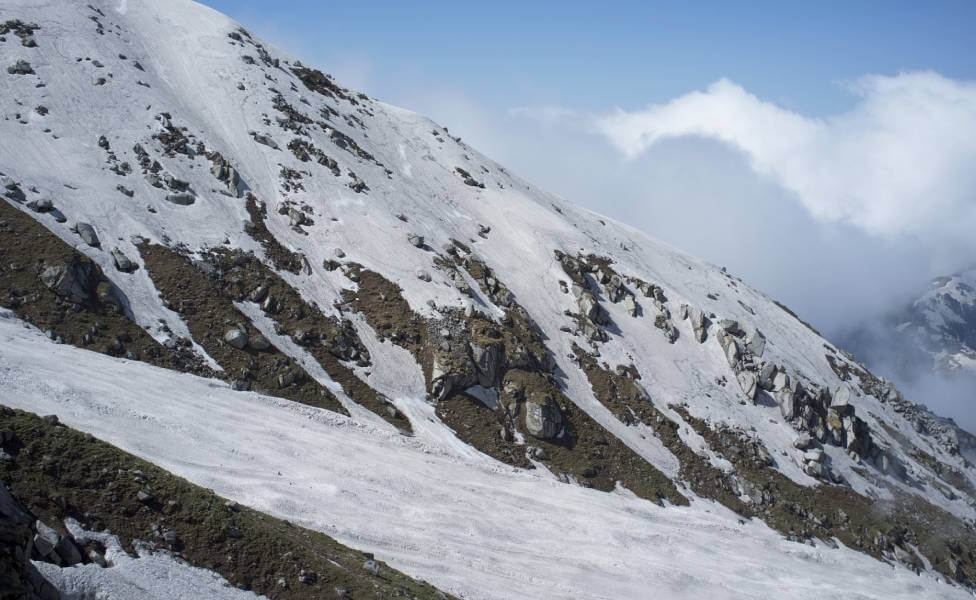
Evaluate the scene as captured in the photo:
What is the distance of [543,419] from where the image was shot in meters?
63.1

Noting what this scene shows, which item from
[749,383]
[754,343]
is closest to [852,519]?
[749,383]

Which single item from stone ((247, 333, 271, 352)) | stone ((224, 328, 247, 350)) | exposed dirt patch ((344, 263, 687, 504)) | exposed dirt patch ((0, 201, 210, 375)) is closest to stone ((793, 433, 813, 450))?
exposed dirt patch ((344, 263, 687, 504))

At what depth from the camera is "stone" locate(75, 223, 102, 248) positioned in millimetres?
58438

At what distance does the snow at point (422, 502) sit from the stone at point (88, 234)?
1157 centimetres

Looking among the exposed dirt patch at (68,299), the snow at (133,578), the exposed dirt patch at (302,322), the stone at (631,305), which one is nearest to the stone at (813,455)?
the stone at (631,305)

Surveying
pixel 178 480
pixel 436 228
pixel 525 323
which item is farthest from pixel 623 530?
pixel 436 228

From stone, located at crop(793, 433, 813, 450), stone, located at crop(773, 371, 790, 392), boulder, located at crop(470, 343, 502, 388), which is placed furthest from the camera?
stone, located at crop(773, 371, 790, 392)

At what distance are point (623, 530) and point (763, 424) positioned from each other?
32.4 meters

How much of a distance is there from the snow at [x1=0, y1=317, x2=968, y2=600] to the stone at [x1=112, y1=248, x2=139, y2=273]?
1044cm

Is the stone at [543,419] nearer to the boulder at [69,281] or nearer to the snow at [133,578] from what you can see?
the snow at [133,578]

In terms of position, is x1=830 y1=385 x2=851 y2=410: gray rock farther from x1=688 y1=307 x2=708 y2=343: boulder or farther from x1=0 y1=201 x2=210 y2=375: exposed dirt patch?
x1=0 y1=201 x2=210 y2=375: exposed dirt patch

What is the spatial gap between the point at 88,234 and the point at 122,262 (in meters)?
3.95

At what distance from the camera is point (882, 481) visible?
77.4m

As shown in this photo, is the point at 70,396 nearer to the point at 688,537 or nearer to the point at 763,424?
the point at 688,537
